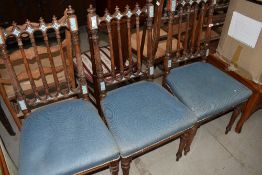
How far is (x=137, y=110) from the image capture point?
1371 mm

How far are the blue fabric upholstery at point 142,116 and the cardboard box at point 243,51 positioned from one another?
583 mm

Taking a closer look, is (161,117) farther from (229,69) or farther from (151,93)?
(229,69)

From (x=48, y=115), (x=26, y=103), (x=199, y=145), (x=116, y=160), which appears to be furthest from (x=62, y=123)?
(x=199, y=145)

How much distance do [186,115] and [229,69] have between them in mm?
634

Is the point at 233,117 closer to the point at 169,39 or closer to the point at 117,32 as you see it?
the point at 169,39

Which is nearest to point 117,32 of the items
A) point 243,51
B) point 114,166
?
point 114,166

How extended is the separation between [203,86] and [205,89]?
31mm

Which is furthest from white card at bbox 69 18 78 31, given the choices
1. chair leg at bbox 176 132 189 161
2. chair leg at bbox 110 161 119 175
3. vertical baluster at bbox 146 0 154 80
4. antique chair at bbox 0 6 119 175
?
chair leg at bbox 176 132 189 161

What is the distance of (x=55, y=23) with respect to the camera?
3.88ft

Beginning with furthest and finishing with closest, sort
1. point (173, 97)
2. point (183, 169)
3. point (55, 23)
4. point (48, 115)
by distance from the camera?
point (183, 169) < point (173, 97) < point (48, 115) < point (55, 23)

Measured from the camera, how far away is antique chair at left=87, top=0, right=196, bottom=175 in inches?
48.9

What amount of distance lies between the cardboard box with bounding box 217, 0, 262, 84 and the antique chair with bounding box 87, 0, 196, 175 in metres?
0.59

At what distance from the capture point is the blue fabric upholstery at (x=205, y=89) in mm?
1457

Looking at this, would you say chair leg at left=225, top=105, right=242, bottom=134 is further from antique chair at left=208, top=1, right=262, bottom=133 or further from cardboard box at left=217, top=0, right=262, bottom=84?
cardboard box at left=217, top=0, right=262, bottom=84
